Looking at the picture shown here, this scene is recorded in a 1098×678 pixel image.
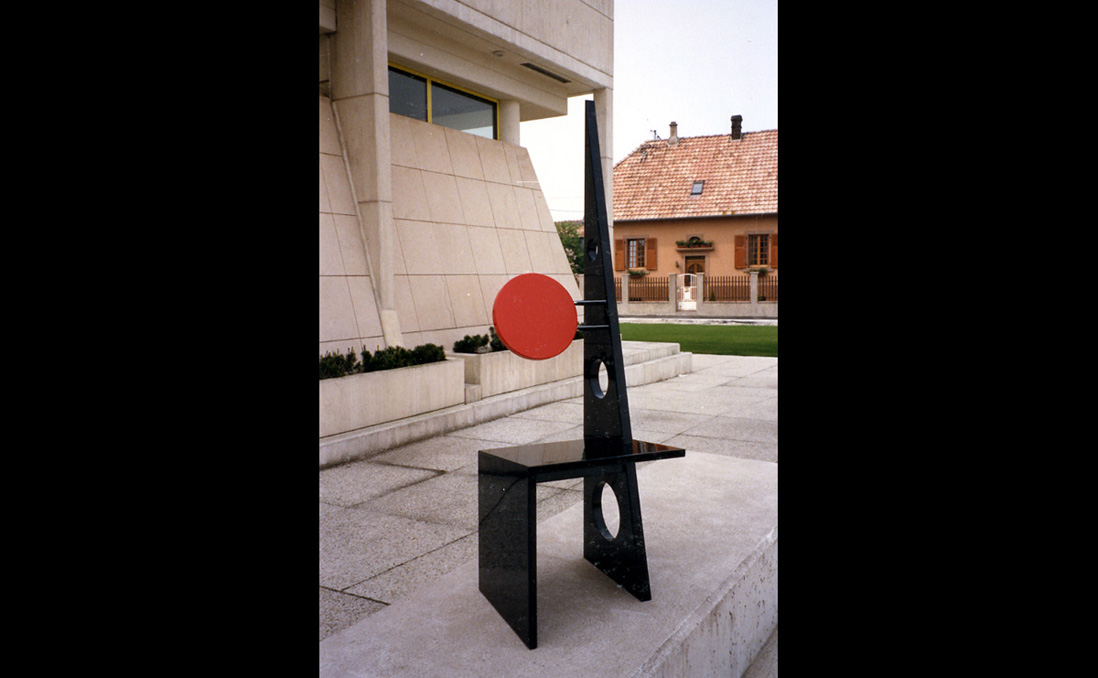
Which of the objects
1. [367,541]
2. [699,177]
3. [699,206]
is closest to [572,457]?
[367,541]

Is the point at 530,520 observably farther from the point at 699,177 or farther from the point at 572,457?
the point at 699,177

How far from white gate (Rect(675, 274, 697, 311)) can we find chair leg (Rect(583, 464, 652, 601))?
27427 millimetres

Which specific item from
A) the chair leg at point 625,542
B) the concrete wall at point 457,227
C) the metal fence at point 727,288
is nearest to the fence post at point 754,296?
the metal fence at point 727,288

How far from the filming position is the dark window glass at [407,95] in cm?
1088

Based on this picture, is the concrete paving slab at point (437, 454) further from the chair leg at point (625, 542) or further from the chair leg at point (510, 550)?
the chair leg at point (510, 550)

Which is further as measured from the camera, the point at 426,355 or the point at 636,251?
the point at 636,251

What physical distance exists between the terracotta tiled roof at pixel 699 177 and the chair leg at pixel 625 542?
30.2m

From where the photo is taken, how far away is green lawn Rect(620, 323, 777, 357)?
54.1 ft

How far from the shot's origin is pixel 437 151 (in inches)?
449

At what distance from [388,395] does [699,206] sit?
28.9m
